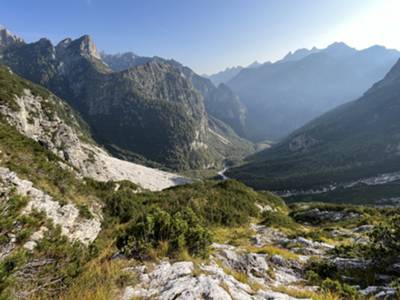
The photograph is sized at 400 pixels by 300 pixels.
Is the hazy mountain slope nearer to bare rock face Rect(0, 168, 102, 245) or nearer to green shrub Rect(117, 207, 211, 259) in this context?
bare rock face Rect(0, 168, 102, 245)

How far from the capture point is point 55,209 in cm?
1295

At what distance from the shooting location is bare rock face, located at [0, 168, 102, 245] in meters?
11.7

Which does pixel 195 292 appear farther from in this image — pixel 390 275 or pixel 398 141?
pixel 398 141

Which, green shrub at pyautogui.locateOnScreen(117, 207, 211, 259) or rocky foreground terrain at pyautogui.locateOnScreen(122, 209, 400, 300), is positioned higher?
green shrub at pyautogui.locateOnScreen(117, 207, 211, 259)

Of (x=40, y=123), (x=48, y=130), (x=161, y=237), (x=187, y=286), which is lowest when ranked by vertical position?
(x=187, y=286)

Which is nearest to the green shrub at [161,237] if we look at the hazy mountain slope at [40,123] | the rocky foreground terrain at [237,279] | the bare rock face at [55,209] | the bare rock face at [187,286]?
the rocky foreground terrain at [237,279]

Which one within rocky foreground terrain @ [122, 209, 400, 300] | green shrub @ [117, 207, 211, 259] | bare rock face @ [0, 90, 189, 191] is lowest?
rocky foreground terrain @ [122, 209, 400, 300]

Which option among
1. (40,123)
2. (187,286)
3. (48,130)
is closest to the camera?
(187,286)

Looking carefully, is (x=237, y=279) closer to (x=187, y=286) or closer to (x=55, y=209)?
Result: (x=187, y=286)

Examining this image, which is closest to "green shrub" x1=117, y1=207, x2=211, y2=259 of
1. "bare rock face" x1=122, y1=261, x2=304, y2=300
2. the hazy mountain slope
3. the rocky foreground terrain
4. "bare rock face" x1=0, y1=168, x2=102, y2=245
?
the rocky foreground terrain

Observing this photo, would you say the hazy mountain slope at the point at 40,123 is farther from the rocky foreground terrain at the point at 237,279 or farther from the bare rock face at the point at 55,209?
the rocky foreground terrain at the point at 237,279

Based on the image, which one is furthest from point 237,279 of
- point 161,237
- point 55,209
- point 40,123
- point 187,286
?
point 40,123

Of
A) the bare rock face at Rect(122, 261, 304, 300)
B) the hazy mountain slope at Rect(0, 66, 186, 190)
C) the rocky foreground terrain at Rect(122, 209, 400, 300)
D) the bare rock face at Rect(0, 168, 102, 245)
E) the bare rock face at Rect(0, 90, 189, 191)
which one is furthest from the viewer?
the bare rock face at Rect(0, 90, 189, 191)

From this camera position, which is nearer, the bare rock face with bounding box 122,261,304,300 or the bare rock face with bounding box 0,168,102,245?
the bare rock face with bounding box 122,261,304,300
